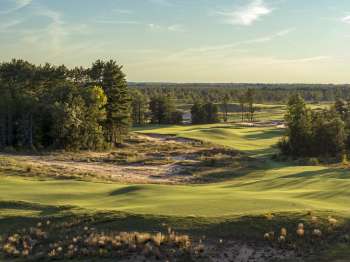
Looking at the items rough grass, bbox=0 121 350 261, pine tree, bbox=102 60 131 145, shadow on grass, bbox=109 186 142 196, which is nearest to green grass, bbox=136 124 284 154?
pine tree, bbox=102 60 131 145

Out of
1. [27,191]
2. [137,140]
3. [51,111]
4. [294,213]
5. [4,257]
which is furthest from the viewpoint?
[137,140]

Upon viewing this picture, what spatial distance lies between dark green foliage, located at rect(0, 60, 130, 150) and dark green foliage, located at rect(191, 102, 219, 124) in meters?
48.5

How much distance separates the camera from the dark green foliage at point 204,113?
120938 mm

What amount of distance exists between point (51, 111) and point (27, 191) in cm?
3284

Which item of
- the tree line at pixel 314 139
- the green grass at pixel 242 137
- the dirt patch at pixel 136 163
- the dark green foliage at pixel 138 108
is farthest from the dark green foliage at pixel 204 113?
the tree line at pixel 314 139

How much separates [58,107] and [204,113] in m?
65.4

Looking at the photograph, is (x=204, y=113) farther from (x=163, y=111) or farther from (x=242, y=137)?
(x=242, y=137)

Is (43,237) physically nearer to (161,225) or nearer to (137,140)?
(161,225)

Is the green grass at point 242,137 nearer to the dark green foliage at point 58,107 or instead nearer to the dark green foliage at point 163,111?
the dark green foliage at point 58,107

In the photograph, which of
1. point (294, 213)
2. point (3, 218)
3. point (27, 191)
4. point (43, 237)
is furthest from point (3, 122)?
point (294, 213)

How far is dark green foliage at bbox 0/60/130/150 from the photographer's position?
2406 inches

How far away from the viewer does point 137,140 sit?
253ft

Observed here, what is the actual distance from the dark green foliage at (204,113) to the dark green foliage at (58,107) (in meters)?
48.5

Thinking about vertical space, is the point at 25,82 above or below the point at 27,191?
above
